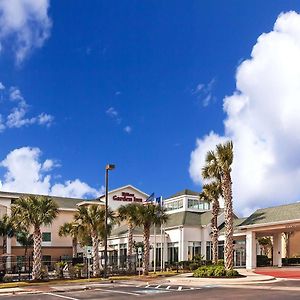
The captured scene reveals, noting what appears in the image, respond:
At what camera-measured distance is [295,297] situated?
21.5 meters

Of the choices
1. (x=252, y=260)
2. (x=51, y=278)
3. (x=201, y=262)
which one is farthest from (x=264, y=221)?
(x=51, y=278)

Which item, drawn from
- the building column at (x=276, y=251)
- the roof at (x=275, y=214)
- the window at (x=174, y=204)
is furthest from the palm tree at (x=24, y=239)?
the building column at (x=276, y=251)

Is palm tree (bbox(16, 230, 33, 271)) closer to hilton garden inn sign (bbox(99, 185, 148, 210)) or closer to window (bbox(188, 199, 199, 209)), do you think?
hilton garden inn sign (bbox(99, 185, 148, 210))

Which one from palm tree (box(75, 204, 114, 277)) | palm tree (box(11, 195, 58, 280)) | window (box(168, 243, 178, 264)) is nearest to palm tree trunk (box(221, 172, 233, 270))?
palm tree (box(75, 204, 114, 277))

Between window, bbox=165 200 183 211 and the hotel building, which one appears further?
window, bbox=165 200 183 211

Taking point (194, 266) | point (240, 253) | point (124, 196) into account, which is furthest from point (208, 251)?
point (124, 196)

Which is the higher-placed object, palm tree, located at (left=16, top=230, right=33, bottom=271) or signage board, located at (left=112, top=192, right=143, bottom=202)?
signage board, located at (left=112, top=192, right=143, bottom=202)

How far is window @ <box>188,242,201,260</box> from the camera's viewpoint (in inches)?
2311

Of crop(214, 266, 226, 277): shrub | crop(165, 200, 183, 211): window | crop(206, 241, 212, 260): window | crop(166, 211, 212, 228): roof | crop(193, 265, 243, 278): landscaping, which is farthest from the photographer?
crop(165, 200, 183, 211): window

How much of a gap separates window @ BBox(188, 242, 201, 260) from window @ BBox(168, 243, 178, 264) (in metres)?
1.65

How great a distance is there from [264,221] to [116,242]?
2411 cm

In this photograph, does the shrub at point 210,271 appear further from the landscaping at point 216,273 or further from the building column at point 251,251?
the building column at point 251,251

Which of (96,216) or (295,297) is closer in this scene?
(295,297)

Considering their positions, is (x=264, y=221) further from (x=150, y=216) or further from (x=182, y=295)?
(x=182, y=295)
